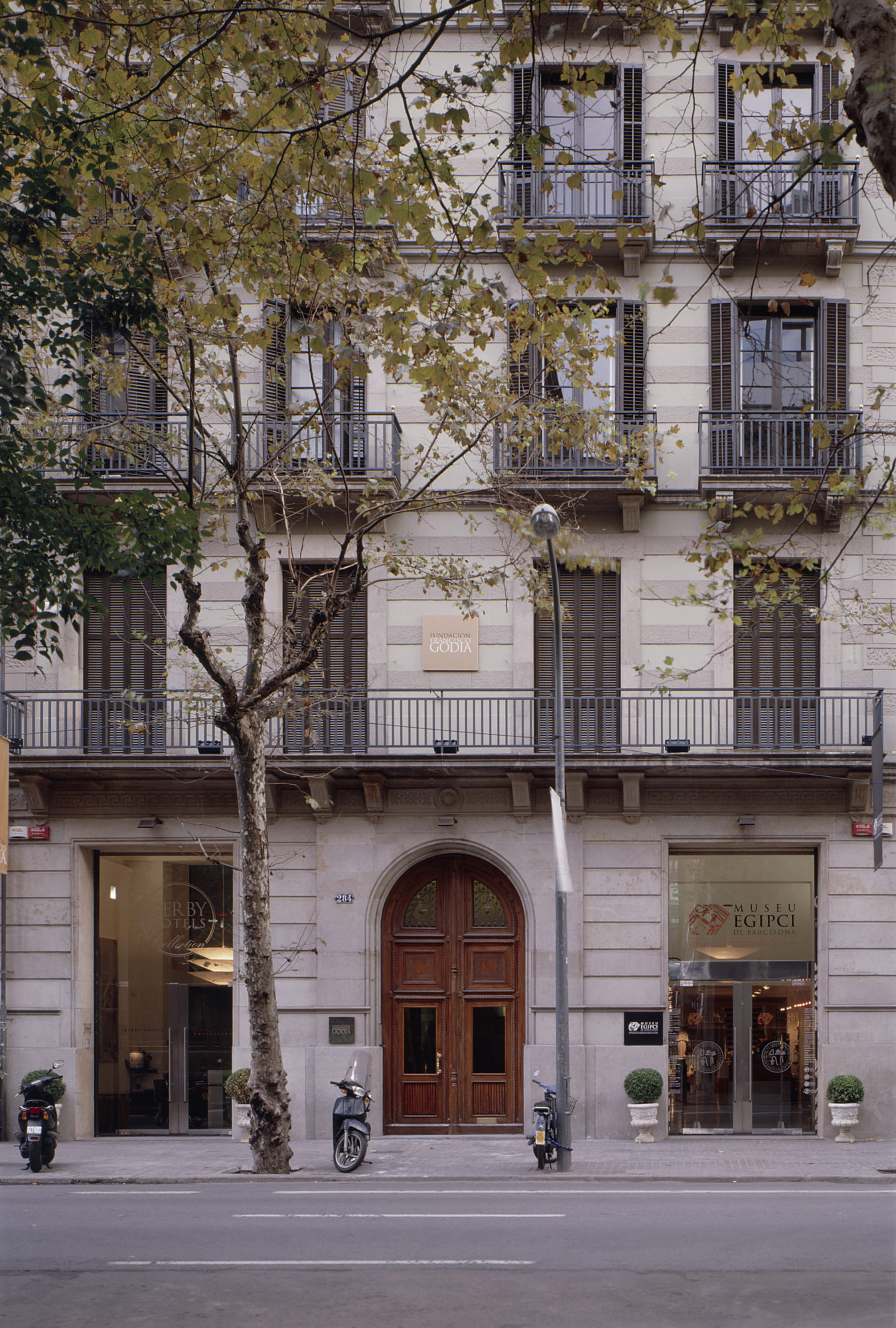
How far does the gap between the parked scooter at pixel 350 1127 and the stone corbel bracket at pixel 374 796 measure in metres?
4.58

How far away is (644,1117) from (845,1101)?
112 inches

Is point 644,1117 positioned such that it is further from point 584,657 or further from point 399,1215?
point 399,1215

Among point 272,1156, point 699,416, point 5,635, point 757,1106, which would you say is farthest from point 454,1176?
point 699,416

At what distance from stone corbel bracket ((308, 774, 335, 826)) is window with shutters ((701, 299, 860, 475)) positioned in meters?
7.43

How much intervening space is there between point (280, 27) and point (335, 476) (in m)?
10.9

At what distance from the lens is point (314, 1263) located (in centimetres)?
941

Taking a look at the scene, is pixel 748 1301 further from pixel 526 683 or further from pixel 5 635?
pixel 526 683

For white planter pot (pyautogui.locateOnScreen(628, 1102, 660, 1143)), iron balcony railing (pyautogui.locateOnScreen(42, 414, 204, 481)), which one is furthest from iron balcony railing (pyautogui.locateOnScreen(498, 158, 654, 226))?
white planter pot (pyautogui.locateOnScreen(628, 1102, 660, 1143))

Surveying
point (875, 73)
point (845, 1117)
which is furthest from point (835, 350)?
point (875, 73)

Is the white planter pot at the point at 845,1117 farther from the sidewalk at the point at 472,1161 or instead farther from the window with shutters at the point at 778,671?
the window with shutters at the point at 778,671

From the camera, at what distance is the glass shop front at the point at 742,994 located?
1969 cm

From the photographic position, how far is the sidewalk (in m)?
15.4

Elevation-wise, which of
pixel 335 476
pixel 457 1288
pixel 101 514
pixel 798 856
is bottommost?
pixel 457 1288

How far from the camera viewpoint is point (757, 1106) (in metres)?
19.7
